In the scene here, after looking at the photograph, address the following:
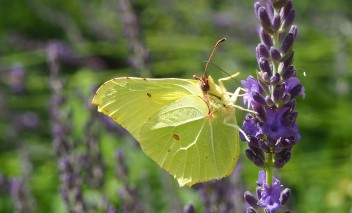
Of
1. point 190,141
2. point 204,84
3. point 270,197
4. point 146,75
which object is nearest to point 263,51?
point 270,197

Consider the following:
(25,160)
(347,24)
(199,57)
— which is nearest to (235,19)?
(199,57)

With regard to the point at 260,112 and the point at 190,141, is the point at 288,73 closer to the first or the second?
the point at 260,112

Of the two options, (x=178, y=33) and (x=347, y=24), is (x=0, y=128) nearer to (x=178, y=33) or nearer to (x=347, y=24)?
(x=178, y=33)

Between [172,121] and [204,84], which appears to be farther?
[172,121]

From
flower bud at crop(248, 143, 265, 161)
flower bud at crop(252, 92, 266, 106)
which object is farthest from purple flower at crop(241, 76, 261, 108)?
flower bud at crop(248, 143, 265, 161)

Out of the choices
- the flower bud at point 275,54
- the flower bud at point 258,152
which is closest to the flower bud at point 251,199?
the flower bud at point 258,152

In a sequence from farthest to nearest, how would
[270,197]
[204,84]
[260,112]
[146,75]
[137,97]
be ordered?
[146,75] < [137,97] < [204,84] < [260,112] < [270,197]

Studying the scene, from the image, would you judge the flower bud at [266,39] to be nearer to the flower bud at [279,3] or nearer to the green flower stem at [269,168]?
the flower bud at [279,3]
